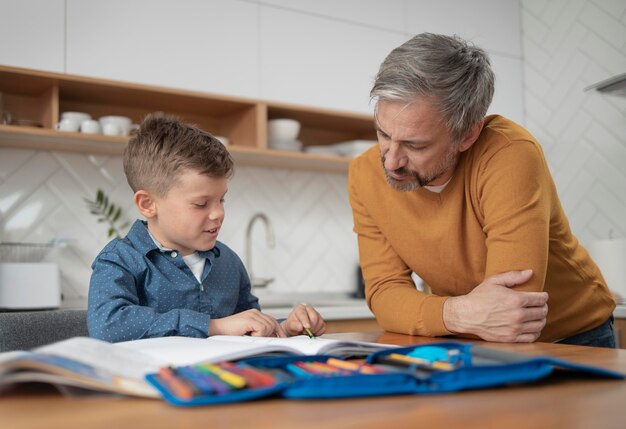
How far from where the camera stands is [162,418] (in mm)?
634

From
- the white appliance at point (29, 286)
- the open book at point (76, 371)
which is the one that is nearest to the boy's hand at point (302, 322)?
the open book at point (76, 371)

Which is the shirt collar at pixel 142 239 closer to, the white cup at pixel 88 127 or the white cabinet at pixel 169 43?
the white cup at pixel 88 127

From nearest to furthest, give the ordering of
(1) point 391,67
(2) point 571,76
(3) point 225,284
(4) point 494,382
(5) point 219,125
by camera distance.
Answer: (4) point 494,382 < (1) point 391,67 < (3) point 225,284 < (5) point 219,125 < (2) point 571,76

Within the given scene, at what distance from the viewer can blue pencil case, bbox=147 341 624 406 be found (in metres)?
0.70

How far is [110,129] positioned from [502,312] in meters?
1.97

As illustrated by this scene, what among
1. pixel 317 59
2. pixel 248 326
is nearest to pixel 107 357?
pixel 248 326

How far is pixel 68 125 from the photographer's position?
2.74 metres

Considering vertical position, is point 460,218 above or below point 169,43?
below

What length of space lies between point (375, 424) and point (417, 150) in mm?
995

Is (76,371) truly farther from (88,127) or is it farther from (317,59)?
(317,59)

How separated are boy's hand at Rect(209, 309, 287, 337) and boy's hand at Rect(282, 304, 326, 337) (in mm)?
72

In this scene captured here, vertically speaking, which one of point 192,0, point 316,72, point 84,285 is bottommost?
point 84,285

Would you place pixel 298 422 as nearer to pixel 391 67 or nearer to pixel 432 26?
pixel 391 67

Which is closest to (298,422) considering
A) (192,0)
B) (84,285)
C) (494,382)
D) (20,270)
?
(494,382)
